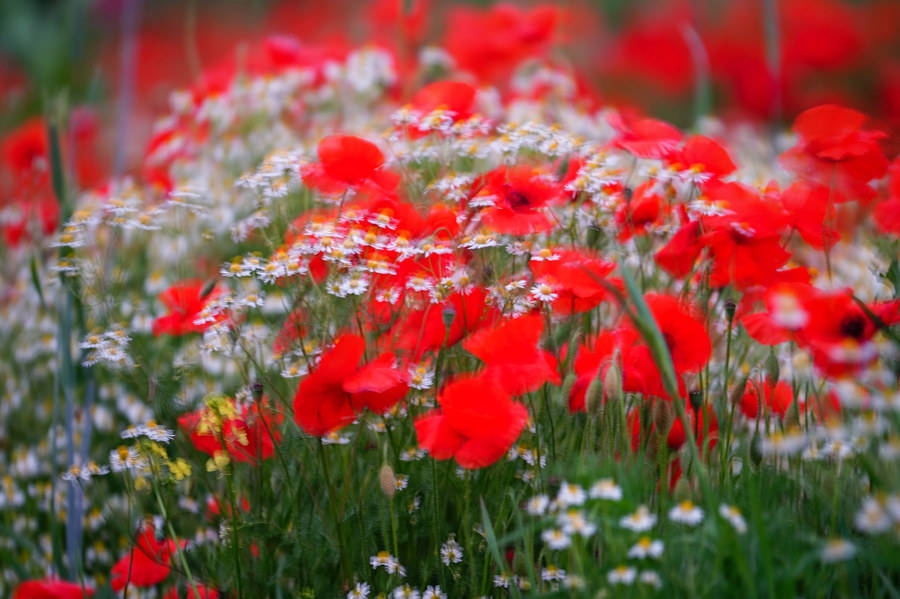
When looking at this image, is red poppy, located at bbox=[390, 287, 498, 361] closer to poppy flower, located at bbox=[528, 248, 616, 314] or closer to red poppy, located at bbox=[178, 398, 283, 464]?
poppy flower, located at bbox=[528, 248, 616, 314]

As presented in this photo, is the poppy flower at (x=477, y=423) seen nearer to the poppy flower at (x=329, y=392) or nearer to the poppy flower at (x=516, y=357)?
the poppy flower at (x=516, y=357)

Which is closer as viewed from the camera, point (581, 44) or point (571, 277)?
point (571, 277)

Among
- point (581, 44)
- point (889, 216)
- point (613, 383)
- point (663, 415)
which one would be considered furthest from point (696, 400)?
point (581, 44)

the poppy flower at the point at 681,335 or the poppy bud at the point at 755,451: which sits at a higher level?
the poppy flower at the point at 681,335

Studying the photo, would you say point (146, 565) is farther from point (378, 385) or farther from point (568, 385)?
point (568, 385)

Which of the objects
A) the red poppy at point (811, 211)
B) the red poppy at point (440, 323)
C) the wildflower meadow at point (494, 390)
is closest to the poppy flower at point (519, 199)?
the wildflower meadow at point (494, 390)

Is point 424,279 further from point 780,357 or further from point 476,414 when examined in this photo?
point 780,357
